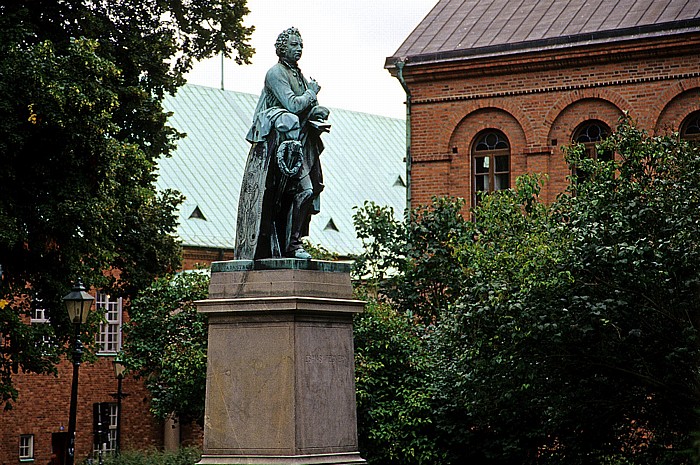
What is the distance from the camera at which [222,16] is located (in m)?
27.9

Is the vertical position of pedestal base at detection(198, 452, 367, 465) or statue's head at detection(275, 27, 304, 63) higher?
statue's head at detection(275, 27, 304, 63)

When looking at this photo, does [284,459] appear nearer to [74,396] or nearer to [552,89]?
[74,396]

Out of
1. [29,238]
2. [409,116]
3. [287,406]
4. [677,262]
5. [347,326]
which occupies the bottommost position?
[287,406]

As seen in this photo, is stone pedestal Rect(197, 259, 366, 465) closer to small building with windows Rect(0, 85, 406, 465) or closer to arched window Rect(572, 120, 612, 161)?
arched window Rect(572, 120, 612, 161)

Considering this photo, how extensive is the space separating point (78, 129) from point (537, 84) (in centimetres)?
1194

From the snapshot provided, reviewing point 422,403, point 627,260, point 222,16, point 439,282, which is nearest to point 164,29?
point 222,16

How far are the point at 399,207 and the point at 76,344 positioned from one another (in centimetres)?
3313

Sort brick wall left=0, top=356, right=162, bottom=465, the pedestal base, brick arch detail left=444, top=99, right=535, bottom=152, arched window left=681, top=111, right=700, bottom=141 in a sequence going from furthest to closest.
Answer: brick wall left=0, top=356, right=162, bottom=465 → brick arch detail left=444, top=99, right=535, bottom=152 → arched window left=681, top=111, right=700, bottom=141 → the pedestal base

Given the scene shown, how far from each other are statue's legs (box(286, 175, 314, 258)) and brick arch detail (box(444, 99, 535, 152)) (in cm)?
1914

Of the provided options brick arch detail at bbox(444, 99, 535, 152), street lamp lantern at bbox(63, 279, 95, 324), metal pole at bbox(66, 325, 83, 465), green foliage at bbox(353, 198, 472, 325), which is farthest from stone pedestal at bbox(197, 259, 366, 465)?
brick arch detail at bbox(444, 99, 535, 152)

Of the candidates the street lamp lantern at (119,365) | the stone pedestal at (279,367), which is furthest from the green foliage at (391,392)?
the stone pedestal at (279,367)

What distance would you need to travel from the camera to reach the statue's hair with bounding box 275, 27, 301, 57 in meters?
12.3

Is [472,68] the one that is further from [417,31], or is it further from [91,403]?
[91,403]

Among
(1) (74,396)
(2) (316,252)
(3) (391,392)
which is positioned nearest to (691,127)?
(2) (316,252)
